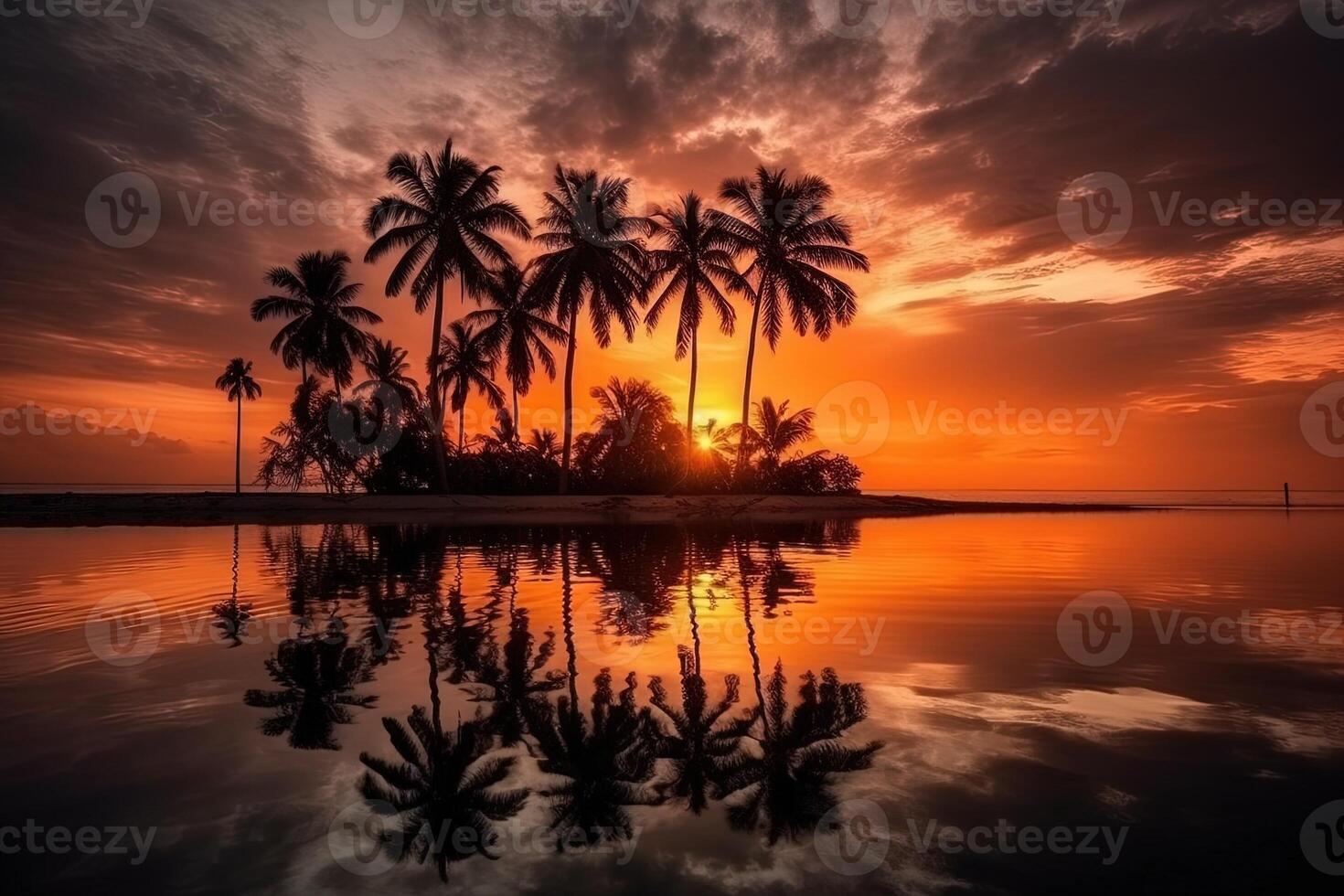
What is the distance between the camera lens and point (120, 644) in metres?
Result: 6.88

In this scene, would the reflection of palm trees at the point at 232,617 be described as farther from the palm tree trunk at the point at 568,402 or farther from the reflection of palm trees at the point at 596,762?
the palm tree trunk at the point at 568,402

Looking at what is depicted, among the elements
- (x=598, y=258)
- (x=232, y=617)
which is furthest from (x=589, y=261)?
(x=232, y=617)

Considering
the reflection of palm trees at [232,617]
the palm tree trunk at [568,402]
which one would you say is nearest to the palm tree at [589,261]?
the palm tree trunk at [568,402]

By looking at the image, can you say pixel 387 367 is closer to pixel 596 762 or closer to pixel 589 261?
pixel 589 261

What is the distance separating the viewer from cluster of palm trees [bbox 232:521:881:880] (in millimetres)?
3434

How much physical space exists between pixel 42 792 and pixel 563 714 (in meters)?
2.76

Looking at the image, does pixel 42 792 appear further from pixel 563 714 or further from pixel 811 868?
pixel 811 868

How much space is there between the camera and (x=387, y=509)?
31922 mm

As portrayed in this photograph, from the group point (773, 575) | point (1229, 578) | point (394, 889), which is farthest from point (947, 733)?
point (1229, 578)

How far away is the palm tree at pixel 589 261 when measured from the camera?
112ft

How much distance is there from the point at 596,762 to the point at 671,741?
1.73 feet

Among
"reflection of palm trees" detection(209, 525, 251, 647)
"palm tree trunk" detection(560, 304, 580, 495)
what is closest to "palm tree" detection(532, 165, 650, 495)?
"palm tree trunk" detection(560, 304, 580, 495)

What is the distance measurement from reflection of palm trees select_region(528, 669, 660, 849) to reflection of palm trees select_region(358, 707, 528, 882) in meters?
0.28

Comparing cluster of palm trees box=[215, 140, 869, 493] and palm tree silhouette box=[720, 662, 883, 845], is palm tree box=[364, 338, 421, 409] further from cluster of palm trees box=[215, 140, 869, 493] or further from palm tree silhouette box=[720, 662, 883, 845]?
palm tree silhouette box=[720, 662, 883, 845]
